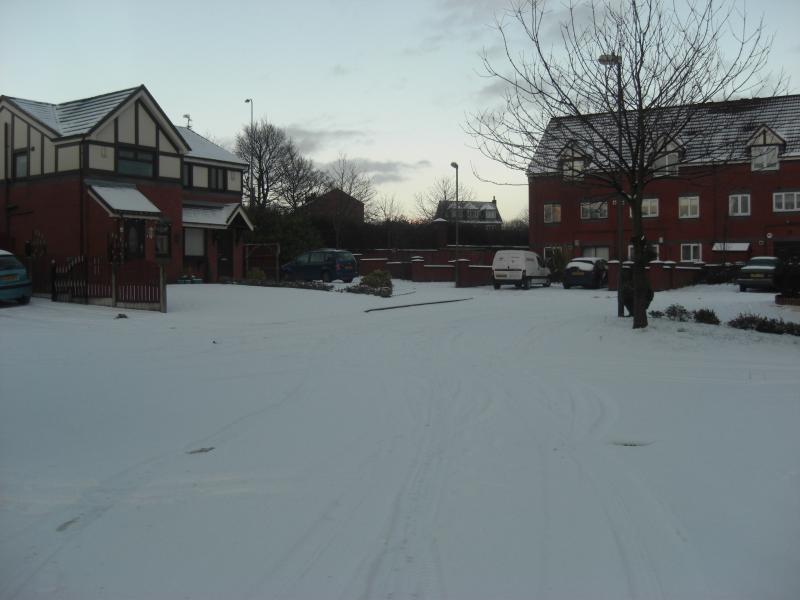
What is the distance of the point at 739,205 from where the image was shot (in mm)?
42219

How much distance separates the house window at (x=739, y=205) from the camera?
138 ft

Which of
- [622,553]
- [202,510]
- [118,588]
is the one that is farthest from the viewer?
[202,510]

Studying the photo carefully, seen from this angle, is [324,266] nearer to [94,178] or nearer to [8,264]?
[94,178]

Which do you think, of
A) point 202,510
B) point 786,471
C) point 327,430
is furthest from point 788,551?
point 327,430

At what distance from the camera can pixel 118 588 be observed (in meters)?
3.98

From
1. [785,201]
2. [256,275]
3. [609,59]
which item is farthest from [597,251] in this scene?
[609,59]

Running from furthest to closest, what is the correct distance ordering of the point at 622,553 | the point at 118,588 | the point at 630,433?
the point at 630,433 → the point at 622,553 → the point at 118,588

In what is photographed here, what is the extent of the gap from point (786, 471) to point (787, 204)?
40.0 m

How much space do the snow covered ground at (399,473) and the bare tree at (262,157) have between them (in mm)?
49886

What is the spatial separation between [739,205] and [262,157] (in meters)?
37.0

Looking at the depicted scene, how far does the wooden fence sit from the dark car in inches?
545

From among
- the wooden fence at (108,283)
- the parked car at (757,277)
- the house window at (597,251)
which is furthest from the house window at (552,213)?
the wooden fence at (108,283)

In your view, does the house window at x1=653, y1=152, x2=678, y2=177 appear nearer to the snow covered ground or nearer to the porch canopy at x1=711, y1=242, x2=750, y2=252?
the snow covered ground

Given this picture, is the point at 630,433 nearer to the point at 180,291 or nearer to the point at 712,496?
the point at 712,496
